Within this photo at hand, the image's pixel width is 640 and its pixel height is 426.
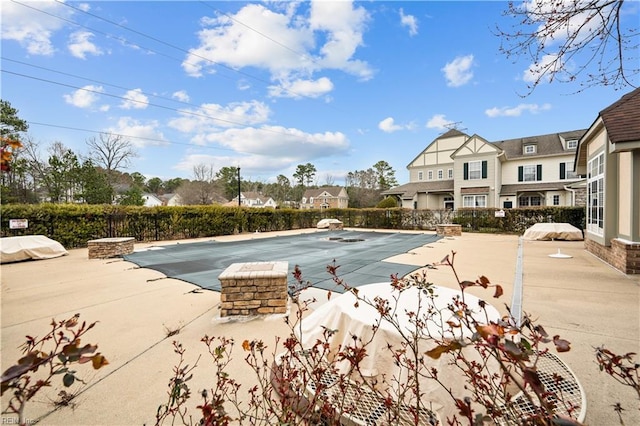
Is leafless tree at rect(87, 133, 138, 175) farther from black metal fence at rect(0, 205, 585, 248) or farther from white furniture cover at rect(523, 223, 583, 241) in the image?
white furniture cover at rect(523, 223, 583, 241)

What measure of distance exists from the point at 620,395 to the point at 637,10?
417 centimetres

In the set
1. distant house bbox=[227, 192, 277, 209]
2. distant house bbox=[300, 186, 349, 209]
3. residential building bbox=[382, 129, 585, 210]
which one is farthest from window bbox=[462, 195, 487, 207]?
distant house bbox=[227, 192, 277, 209]

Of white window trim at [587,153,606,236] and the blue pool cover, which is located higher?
white window trim at [587,153,606,236]

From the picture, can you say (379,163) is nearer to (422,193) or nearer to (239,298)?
(422,193)

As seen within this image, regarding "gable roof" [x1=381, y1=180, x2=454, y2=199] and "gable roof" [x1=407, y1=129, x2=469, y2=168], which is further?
"gable roof" [x1=407, y1=129, x2=469, y2=168]

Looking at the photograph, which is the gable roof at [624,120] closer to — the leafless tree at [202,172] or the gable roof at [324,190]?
the leafless tree at [202,172]

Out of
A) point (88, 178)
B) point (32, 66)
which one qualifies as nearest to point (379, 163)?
point (88, 178)

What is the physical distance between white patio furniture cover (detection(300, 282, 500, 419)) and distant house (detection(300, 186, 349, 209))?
49843 millimetres

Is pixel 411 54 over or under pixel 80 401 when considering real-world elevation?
over

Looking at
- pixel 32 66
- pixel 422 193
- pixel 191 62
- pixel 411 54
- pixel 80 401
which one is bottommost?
pixel 80 401

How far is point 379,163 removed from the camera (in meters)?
46.2

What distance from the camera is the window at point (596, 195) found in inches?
273

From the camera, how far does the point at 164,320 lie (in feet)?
11.4

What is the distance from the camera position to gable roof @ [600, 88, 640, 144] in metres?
4.89
